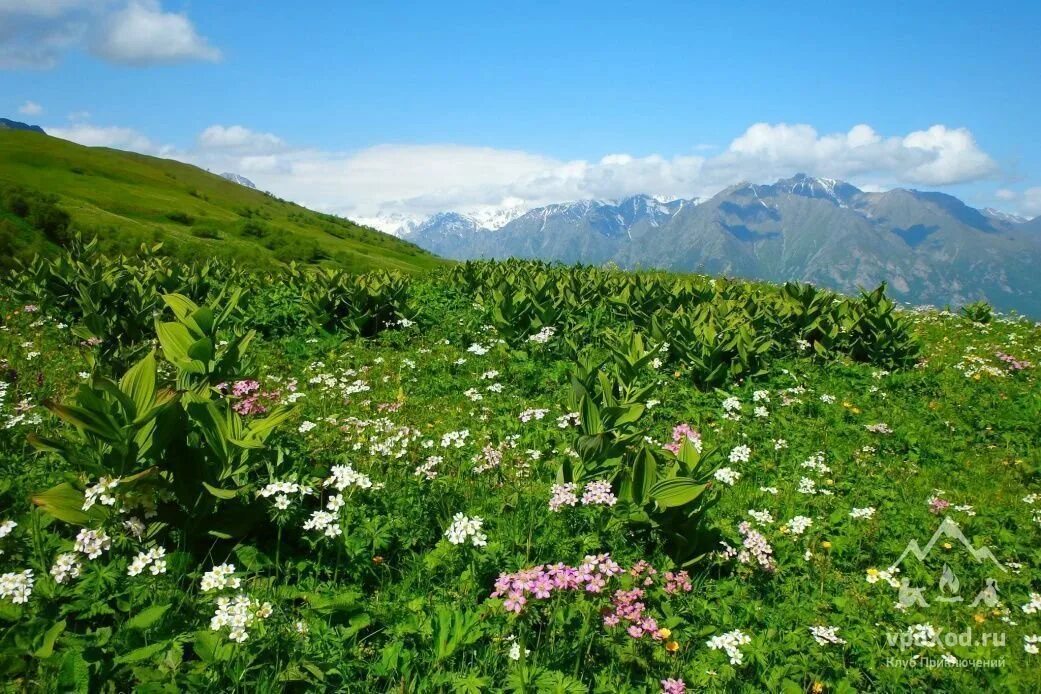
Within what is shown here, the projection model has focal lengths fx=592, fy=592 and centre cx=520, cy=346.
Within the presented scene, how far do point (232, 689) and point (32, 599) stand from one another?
1114mm

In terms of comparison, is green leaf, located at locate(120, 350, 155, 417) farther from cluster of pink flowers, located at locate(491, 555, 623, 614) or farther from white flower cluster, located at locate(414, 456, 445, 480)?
cluster of pink flowers, located at locate(491, 555, 623, 614)

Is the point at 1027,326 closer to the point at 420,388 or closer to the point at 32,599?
the point at 420,388

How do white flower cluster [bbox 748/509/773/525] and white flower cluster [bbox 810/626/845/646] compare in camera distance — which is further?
white flower cluster [bbox 748/509/773/525]

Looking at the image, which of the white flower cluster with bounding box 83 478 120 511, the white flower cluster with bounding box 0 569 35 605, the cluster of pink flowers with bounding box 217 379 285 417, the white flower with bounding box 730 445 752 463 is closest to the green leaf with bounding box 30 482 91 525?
the white flower cluster with bounding box 83 478 120 511

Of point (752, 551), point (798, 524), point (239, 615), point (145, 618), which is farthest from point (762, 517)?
point (145, 618)

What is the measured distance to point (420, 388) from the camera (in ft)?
26.9

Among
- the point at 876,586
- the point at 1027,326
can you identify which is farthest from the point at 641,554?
the point at 1027,326

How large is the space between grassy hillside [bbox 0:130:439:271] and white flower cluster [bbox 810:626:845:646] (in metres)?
18.5

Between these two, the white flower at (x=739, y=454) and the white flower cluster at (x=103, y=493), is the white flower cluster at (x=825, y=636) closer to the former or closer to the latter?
the white flower at (x=739, y=454)

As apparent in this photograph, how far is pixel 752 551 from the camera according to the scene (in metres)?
4.11

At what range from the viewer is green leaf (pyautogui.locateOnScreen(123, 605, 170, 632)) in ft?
8.80

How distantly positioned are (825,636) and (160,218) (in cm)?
4822

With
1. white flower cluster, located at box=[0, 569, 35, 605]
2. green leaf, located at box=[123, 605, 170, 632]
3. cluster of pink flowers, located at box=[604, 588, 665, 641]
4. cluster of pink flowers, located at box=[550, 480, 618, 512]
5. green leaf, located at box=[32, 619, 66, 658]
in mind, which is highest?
cluster of pink flowers, located at box=[550, 480, 618, 512]

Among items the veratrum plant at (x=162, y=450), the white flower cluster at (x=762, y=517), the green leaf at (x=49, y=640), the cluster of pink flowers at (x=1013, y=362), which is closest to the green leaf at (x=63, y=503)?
the veratrum plant at (x=162, y=450)
